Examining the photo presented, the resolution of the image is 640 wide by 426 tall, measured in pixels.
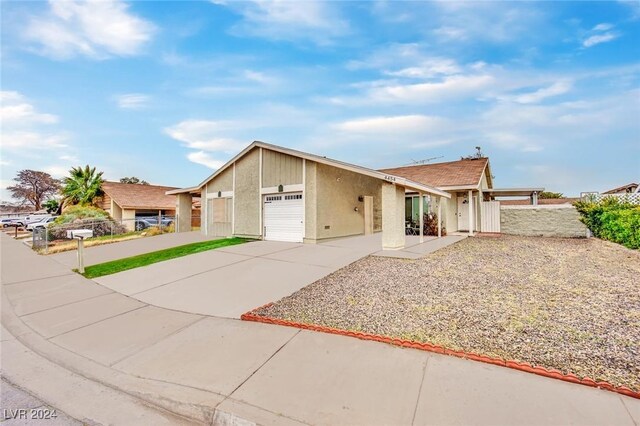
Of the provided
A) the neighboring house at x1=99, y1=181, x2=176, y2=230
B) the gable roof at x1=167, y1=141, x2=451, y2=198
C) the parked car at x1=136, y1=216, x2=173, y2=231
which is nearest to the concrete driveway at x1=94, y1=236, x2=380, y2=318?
the gable roof at x1=167, y1=141, x2=451, y2=198

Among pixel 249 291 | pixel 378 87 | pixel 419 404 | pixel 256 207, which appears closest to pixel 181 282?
pixel 249 291

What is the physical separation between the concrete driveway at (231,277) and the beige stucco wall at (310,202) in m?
1.07

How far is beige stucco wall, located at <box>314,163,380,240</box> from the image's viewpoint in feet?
41.6

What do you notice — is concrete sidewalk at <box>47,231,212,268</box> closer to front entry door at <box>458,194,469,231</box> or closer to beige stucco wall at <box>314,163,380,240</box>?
beige stucco wall at <box>314,163,380,240</box>

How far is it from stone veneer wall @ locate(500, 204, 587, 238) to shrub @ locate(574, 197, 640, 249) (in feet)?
2.52

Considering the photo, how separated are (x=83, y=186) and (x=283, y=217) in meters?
26.1

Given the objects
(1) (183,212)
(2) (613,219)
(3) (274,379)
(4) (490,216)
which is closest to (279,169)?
(1) (183,212)

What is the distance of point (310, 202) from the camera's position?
12602 mm

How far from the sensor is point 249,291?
6.53 meters

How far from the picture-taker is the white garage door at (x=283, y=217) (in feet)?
43.2

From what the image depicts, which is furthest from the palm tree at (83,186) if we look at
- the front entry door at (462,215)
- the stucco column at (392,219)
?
the front entry door at (462,215)

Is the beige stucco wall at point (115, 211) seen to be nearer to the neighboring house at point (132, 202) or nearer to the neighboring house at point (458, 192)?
the neighboring house at point (132, 202)

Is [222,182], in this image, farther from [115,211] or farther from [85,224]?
[115,211]

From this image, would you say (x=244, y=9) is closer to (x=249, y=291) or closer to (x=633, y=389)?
(x=249, y=291)
